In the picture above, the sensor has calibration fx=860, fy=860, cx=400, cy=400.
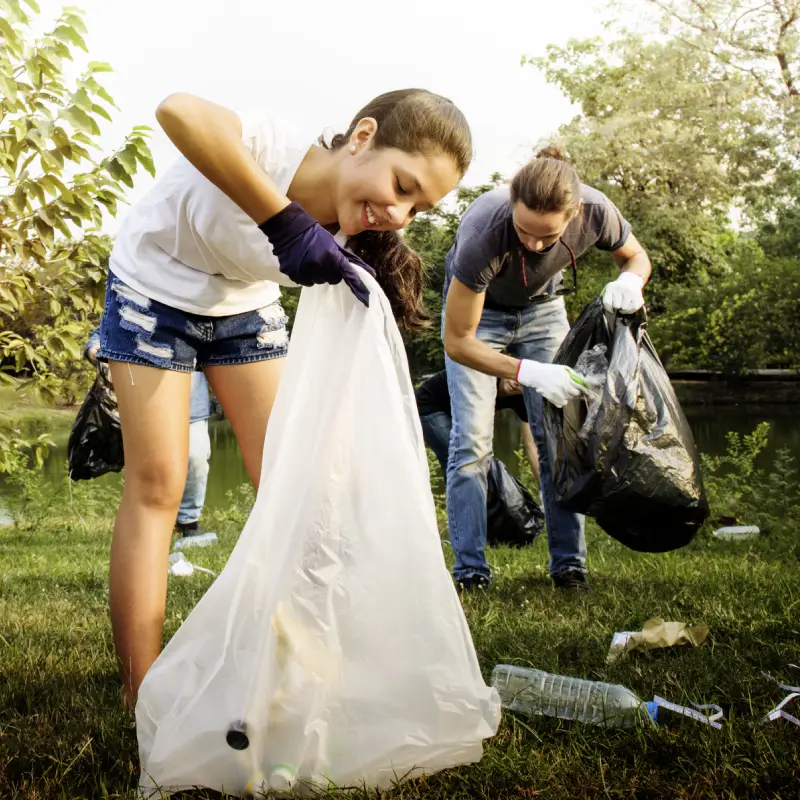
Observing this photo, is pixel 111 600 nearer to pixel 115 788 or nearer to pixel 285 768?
pixel 115 788

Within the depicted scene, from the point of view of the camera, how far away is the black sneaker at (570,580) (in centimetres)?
291

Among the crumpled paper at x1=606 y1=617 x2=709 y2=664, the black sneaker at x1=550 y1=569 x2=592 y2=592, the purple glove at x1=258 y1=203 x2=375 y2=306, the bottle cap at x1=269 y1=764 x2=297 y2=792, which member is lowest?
the black sneaker at x1=550 y1=569 x2=592 y2=592

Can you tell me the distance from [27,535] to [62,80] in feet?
10.4

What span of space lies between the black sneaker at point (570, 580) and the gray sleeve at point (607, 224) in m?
1.11

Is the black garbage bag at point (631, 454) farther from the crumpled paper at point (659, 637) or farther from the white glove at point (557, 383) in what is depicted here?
the crumpled paper at point (659, 637)

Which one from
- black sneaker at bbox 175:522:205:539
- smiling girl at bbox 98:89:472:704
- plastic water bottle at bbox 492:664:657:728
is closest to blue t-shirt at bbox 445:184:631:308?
smiling girl at bbox 98:89:472:704

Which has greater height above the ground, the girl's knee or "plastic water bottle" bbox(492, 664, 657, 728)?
the girl's knee

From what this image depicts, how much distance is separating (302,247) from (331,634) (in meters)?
0.66

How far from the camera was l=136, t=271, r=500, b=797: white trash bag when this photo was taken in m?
1.38

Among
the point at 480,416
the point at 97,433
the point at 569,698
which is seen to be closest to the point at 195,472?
the point at 97,433

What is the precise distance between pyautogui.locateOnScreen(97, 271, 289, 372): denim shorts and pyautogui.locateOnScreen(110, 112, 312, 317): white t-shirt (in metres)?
0.03

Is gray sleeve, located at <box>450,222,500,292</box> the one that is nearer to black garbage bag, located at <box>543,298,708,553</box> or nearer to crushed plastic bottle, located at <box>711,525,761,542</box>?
black garbage bag, located at <box>543,298,708,553</box>

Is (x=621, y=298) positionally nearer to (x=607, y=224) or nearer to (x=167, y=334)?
(x=607, y=224)

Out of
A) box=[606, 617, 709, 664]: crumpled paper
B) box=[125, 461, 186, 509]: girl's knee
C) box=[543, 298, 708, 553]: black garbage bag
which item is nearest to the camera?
box=[125, 461, 186, 509]: girl's knee
